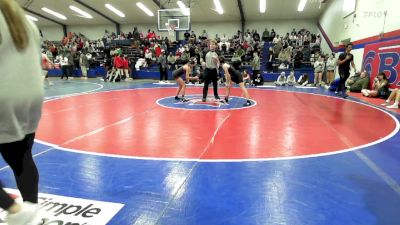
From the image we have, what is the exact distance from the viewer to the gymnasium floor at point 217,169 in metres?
2.62

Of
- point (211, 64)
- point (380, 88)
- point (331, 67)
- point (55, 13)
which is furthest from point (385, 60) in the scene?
point (55, 13)

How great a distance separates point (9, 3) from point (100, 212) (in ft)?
5.90

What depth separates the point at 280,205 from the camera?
2.75 metres

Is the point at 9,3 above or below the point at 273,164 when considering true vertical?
above

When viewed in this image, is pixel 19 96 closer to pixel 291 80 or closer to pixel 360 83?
pixel 360 83

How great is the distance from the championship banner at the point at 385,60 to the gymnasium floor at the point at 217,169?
186 inches

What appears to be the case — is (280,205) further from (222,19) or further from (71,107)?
(222,19)

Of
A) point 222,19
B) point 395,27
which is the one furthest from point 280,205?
point 222,19

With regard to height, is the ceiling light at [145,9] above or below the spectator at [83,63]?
above

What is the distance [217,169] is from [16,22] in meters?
2.66

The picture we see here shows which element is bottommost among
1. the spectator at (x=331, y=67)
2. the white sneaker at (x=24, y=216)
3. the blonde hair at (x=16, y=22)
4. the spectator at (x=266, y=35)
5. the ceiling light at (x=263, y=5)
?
the white sneaker at (x=24, y=216)

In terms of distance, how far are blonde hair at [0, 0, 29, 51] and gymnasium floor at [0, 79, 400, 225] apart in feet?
5.02

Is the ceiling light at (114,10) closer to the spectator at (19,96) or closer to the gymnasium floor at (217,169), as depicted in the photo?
the gymnasium floor at (217,169)

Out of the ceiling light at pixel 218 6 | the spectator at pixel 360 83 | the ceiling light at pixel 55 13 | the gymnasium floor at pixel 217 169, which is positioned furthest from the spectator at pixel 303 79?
the ceiling light at pixel 55 13
